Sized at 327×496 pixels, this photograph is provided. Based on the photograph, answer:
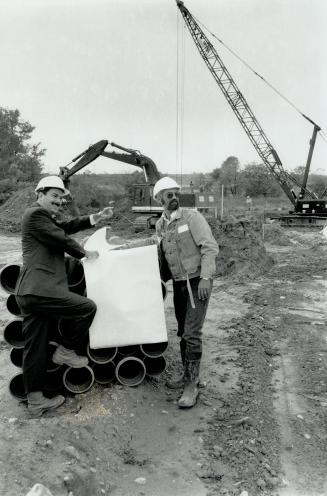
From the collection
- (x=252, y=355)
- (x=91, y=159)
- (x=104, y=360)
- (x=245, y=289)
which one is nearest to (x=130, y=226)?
(x=91, y=159)

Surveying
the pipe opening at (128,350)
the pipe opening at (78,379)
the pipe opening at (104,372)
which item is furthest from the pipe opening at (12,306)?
the pipe opening at (128,350)

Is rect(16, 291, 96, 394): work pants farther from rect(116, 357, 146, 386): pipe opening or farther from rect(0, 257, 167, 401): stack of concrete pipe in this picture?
rect(116, 357, 146, 386): pipe opening

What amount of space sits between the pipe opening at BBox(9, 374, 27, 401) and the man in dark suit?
21 cm

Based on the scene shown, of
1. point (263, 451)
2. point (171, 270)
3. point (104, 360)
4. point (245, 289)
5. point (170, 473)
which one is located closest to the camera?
point (170, 473)

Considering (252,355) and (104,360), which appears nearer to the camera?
(104,360)

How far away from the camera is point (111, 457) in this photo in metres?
3.41

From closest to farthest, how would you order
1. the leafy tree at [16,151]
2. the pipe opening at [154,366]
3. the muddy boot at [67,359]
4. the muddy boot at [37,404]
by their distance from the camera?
the muddy boot at [37,404] → the muddy boot at [67,359] → the pipe opening at [154,366] → the leafy tree at [16,151]

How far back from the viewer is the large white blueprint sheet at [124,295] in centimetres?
389

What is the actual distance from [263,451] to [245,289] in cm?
590

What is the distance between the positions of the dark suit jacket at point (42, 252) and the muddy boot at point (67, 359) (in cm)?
58

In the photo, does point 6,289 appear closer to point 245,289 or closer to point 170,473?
point 170,473

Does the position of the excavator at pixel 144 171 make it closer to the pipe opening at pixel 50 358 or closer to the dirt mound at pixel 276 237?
the dirt mound at pixel 276 237

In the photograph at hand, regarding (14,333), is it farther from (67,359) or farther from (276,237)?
(276,237)

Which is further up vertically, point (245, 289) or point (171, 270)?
point (171, 270)
